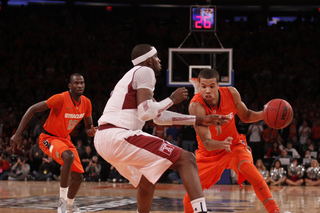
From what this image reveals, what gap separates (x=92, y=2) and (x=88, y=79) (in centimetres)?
596

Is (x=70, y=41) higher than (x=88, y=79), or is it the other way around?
(x=70, y=41)

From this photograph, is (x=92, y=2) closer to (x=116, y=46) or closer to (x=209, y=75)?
(x=116, y=46)

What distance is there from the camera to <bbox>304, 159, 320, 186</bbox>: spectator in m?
11.1

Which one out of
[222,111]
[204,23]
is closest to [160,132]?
[204,23]

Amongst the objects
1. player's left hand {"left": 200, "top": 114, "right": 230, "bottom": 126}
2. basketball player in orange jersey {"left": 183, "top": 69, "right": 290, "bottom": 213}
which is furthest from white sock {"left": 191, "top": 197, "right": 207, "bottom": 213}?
basketball player in orange jersey {"left": 183, "top": 69, "right": 290, "bottom": 213}

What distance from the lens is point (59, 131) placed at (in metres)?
5.94

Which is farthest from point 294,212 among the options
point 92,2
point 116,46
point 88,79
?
point 92,2

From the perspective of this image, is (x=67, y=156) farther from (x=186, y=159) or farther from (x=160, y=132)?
(x=160, y=132)

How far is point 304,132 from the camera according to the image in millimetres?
12672

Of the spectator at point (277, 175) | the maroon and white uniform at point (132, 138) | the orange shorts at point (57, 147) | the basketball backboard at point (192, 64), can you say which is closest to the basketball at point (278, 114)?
the maroon and white uniform at point (132, 138)

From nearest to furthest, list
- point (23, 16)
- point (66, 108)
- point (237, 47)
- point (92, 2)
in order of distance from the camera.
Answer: point (66, 108), point (237, 47), point (23, 16), point (92, 2)

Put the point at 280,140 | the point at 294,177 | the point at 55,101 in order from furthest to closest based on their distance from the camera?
the point at 280,140 → the point at 294,177 → the point at 55,101

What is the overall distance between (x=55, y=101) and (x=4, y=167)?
25.9ft

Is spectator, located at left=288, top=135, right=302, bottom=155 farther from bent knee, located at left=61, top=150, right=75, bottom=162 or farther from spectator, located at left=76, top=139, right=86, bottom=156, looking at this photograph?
bent knee, located at left=61, top=150, right=75, bottom=162
